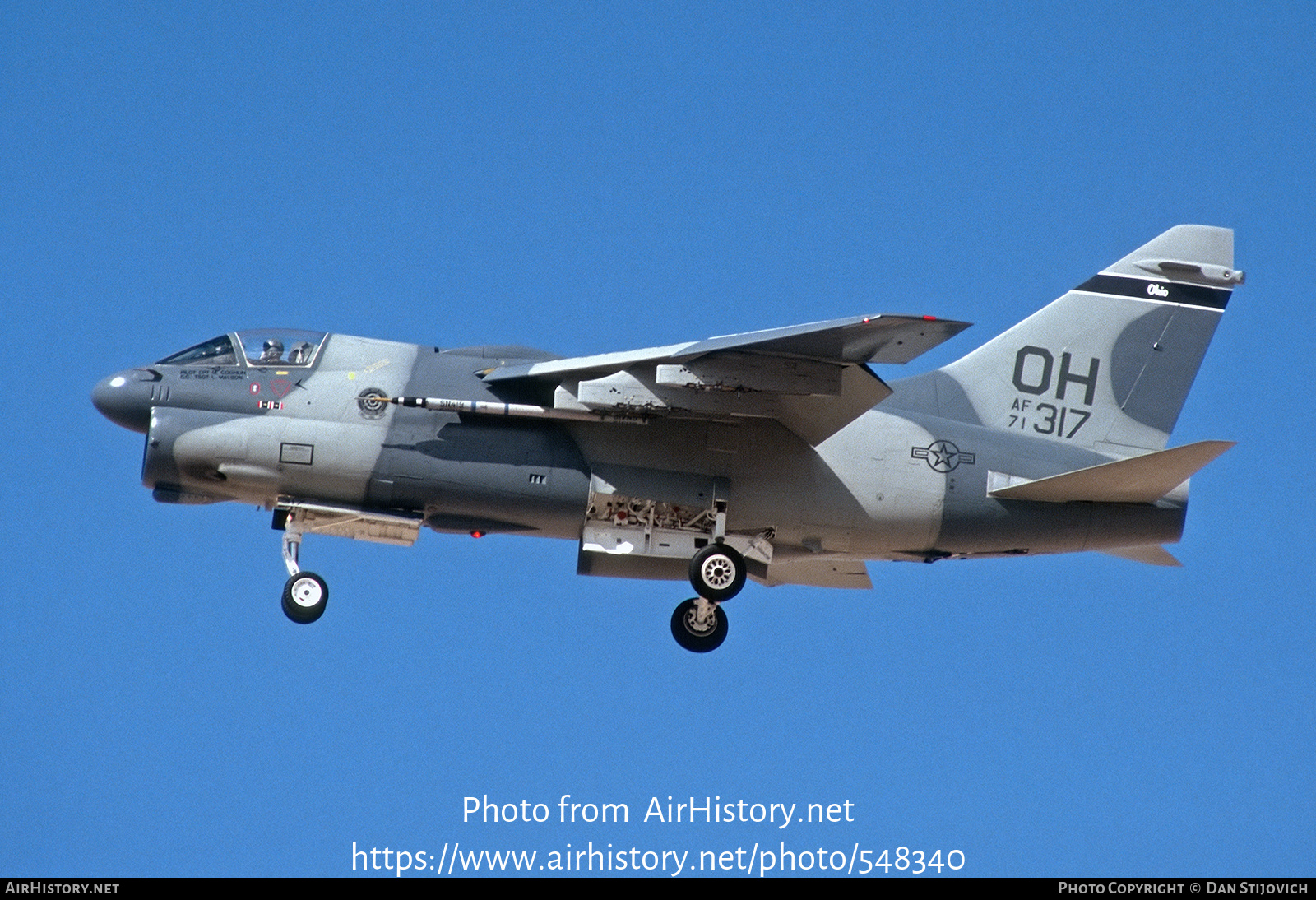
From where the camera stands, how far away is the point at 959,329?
16.7 metres

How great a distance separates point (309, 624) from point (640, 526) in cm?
404

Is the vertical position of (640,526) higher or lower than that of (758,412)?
lower

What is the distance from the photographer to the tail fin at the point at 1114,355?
817 inches

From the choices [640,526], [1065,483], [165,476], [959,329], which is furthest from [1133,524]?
[165,476]

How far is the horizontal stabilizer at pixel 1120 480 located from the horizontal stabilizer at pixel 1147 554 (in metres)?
1.04

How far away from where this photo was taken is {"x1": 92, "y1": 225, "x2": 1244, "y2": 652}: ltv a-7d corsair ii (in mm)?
18438

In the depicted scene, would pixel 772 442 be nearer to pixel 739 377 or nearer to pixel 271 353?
pixel 739 377

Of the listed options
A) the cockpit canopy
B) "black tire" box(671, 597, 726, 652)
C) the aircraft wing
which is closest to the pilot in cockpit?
the cockpit canopy

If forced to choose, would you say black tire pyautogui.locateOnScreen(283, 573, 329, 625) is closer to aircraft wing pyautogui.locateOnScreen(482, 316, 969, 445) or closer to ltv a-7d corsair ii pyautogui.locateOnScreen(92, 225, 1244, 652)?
ltv a-7d corsair ii pyautogui.locateOnScreen(92, 225, 1244, 652)

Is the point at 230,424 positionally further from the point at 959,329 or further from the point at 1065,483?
the point at 1065,483

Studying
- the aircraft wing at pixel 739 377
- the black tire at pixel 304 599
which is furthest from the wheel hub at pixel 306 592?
the aircraft wing at pixel 739 377

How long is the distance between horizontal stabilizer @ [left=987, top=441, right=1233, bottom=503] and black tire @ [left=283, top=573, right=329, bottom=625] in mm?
7967
